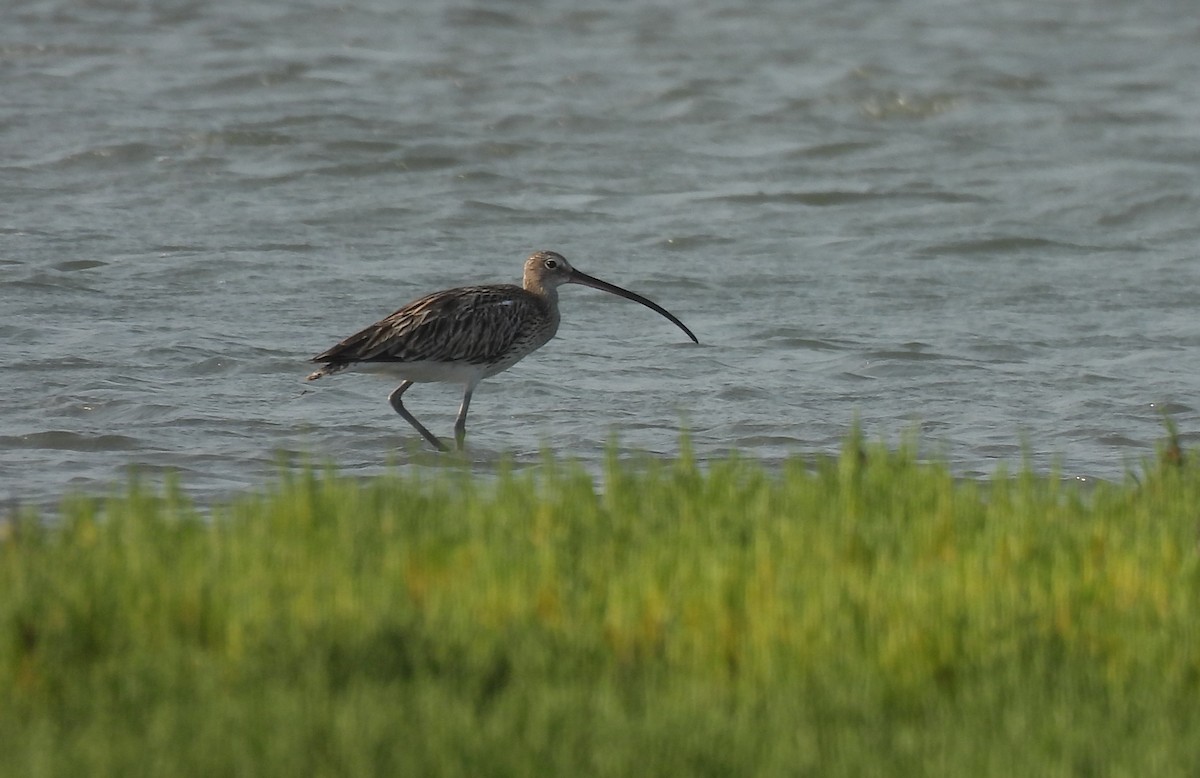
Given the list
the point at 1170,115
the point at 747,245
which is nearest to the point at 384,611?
the point at 747,245

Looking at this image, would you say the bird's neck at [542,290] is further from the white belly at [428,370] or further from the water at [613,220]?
the white belly at [428,370]

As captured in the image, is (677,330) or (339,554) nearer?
(339,554)

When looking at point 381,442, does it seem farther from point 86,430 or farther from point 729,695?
point 729,695

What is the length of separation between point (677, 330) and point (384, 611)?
8327 millimetres

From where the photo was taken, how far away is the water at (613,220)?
11328mm

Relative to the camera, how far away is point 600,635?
5.66 meters

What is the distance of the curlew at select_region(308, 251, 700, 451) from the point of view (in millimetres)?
10625

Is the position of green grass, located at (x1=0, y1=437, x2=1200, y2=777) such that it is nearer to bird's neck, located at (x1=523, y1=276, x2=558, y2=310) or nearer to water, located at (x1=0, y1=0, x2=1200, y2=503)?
water, located at (x1=0, y1=0, x2=1200, y2=503)

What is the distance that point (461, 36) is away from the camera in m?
24.9

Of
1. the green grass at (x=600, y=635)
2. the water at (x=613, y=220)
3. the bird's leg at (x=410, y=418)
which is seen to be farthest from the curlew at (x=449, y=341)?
the green grass at (x=600, y=635)

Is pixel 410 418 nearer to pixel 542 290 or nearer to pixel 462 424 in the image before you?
pixel 462 424

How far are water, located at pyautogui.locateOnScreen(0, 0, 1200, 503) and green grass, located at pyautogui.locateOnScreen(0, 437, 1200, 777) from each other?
853 mm

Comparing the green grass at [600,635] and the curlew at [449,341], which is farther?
the curlew at [449,341]

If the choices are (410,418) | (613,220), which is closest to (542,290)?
(410,418)
